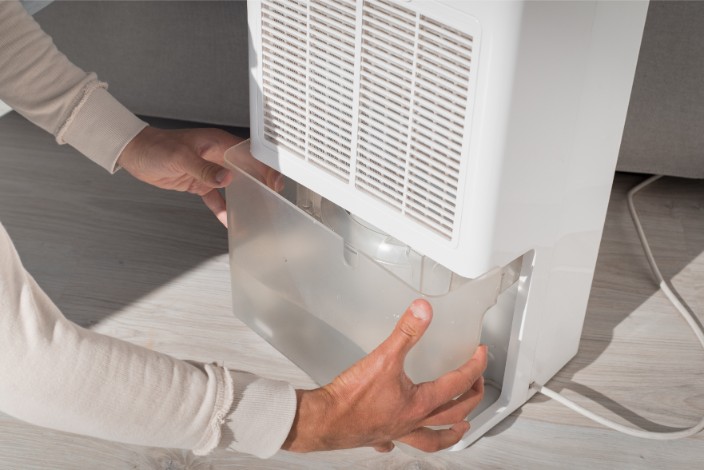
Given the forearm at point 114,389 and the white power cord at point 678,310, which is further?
the white power cord at point 678,310

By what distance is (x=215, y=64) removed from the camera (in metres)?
1.31

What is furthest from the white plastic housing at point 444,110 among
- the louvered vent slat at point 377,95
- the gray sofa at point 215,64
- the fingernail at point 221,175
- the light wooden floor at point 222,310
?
the gray sofa at point 215,64

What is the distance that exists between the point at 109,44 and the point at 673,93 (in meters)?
0.80

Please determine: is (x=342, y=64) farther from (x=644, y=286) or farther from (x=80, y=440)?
(x=644, y=286)

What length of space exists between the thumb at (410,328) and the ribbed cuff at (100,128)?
1.39 ft

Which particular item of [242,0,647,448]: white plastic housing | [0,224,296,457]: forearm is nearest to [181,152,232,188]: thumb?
[242,0,647,448]: white plastic housing

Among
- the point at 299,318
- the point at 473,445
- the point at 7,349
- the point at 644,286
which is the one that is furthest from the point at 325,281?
the point at 644,286

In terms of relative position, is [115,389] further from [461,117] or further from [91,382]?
[461,117]

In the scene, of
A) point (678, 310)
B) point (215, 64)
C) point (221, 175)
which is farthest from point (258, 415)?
point (215, 64)

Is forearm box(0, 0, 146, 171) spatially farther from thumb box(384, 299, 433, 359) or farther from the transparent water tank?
thumb box(384, 299, 433, 359)

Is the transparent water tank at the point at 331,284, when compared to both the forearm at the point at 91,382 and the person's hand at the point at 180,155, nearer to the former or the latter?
the person's hand at the point at 180,155

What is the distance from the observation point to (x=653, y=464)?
897mm

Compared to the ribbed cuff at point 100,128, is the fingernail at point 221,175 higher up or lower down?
lower down

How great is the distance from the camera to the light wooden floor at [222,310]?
0.90m
